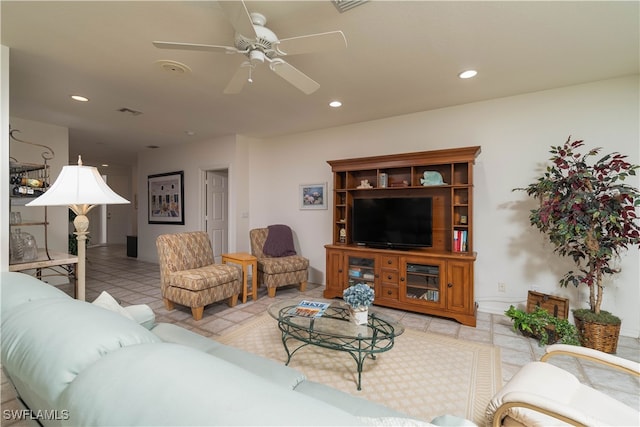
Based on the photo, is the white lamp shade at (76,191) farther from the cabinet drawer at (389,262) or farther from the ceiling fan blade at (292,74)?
the cabinet drawer at (389,262)

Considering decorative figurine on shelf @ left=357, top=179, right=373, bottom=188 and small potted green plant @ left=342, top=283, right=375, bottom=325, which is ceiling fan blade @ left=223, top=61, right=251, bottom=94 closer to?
small potted green plant @ left=342, top=283, right=375, bottom=325

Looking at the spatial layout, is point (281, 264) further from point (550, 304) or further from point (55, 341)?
point (55, 341)

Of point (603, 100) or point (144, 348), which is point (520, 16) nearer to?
point (603, 100)

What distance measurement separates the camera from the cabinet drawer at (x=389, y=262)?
340 cm

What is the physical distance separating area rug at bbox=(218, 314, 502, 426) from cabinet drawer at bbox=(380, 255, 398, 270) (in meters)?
0.85

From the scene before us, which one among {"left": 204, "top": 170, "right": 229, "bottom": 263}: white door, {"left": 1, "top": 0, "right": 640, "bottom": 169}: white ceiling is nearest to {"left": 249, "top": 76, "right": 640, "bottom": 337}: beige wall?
{"left": 1, "top": 0, "right": 640, "bottom": 169}: white ceiling

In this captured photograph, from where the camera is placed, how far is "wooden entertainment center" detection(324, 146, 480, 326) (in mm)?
3076

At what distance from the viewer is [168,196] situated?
5902 millimetres

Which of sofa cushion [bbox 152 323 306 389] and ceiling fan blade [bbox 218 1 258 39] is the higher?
ceiling fan blade [bbox 218 1 258 39]

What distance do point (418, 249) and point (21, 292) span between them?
11.4 ft

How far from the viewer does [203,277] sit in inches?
122

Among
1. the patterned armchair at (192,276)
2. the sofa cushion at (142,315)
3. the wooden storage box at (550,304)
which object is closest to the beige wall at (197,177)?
the patterned armchair at (192,276)

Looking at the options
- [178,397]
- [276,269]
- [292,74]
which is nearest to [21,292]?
[178,397]

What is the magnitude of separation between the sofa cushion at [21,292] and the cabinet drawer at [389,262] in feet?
9.87
